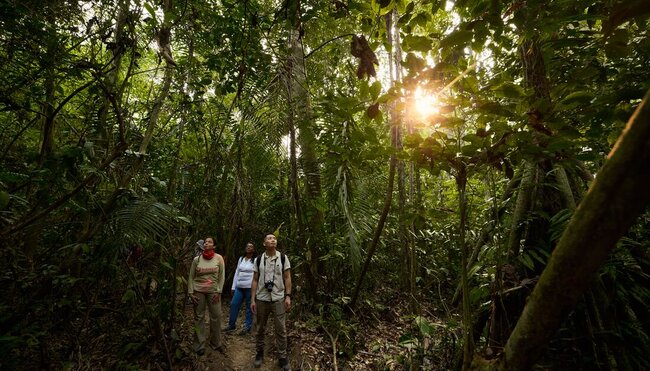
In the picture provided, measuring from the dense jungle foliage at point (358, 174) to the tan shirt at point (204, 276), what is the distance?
0.50 metres

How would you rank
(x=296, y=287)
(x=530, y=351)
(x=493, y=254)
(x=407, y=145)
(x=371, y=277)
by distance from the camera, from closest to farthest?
(x=530, y=351) < (x=407, y=145) < (x=493, y=254) < (x=296, y=287) < (x=371, y=277)

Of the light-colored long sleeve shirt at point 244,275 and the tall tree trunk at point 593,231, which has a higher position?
the tall tree trunk at point 593,231

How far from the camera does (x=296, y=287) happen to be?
6234mm

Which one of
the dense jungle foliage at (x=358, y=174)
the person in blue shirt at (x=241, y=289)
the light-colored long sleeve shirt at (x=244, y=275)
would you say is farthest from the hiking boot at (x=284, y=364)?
the light-colored long sleeve shirt at (x=244, y=275)

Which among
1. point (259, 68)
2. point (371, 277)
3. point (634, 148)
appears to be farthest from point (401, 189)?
point (634, 148)

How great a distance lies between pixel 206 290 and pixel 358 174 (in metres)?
3.06

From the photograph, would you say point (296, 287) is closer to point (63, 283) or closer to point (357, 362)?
point (357, 362)

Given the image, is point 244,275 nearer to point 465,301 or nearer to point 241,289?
point 241,289

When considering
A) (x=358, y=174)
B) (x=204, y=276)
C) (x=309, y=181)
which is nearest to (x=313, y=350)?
(x=204, y=276)

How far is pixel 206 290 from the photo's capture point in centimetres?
463

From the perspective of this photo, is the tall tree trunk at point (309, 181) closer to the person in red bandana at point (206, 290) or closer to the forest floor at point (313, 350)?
the forest floor at point (313, 350)

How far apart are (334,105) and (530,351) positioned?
3.98 ft

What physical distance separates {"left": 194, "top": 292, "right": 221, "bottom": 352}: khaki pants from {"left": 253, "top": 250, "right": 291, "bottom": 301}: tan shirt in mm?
678

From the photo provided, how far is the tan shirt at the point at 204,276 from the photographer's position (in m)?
4.62
